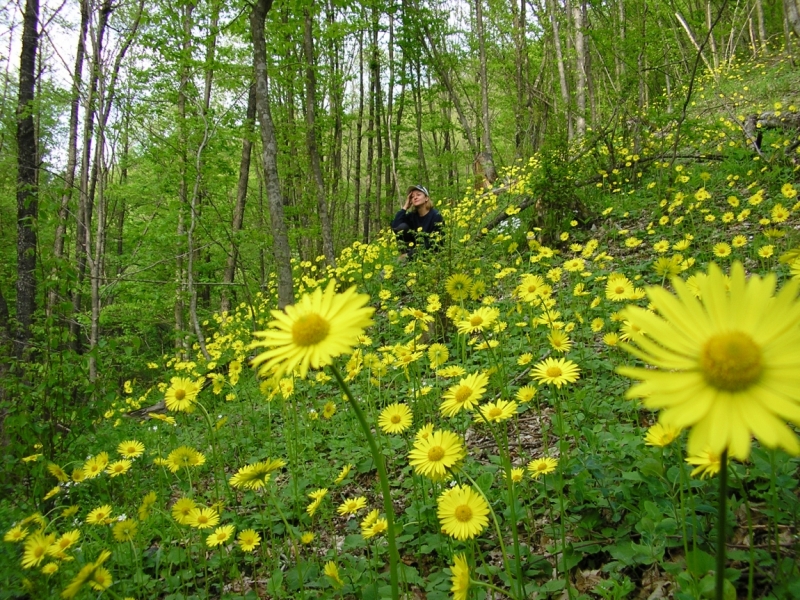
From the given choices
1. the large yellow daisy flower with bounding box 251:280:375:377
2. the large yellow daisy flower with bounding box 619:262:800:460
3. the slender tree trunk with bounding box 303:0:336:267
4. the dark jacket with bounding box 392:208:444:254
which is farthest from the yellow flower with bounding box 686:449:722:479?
the dark jacket with bounding box 392:208:444:254

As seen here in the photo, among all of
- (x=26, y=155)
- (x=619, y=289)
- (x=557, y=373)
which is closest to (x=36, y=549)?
(x=557, y=373)

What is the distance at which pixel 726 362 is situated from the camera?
560mm

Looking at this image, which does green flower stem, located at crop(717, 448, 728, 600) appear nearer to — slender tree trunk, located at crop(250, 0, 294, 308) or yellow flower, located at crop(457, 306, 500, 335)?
yellow flower, located at crop(457, 306, 500, 335)

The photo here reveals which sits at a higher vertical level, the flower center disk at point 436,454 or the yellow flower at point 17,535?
the flower center disk at point 436,454

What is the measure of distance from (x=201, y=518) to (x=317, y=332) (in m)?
1.46

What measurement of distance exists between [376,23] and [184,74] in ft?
21.1

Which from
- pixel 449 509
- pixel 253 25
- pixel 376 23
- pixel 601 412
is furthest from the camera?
pixel 376 23

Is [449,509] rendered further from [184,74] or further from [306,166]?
[306,166]

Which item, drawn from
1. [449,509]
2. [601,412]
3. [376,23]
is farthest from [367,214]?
[449,509]

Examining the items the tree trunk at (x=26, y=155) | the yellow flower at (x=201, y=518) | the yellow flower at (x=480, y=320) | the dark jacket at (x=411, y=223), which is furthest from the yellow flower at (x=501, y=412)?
the dark jacket at (x=411, y=223)

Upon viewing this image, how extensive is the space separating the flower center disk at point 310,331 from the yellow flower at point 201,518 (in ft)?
4.47

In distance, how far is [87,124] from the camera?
729 cm

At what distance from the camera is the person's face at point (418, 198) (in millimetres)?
8039

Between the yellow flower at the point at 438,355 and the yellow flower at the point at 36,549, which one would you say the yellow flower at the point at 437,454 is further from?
the yellow flower at the point at 36,549
